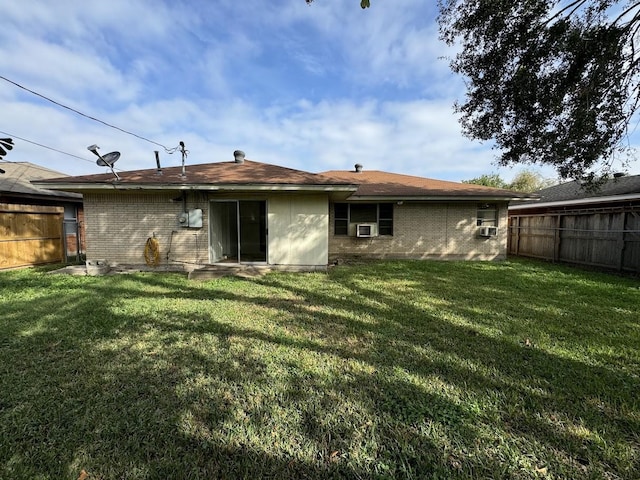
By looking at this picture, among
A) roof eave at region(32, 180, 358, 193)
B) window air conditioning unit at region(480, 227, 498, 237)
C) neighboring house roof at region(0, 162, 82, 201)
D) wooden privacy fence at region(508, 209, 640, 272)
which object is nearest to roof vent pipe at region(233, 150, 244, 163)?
roof eave at region(32, 180, 358, 193)

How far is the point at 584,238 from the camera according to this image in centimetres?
970

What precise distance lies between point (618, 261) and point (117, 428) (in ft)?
39.0

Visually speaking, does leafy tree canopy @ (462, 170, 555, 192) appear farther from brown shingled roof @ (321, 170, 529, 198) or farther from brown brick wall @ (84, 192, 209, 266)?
brown brick wall @ (84, 192, 209, 266)

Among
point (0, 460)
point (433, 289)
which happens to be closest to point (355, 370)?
point (0, 460)

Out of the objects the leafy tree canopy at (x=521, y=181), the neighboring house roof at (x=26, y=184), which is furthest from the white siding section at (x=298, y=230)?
the leafy tree canopy at (x=521, y=181)

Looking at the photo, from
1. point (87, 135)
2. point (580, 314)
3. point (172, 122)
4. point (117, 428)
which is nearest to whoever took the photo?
point (117, 428)

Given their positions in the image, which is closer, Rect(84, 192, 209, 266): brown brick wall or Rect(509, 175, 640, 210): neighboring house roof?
Rect(84, 192, 209, 266): brown brick wall

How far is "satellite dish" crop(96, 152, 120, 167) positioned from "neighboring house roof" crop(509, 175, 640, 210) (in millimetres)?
12485

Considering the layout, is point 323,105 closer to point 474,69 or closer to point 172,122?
point 172,122

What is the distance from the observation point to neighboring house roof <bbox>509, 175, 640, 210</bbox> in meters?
8.56

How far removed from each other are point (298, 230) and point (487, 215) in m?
7.76

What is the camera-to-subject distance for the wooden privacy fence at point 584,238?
27.1 ft

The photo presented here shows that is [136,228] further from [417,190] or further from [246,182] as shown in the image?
[417,190]

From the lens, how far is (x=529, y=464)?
1812 mm
